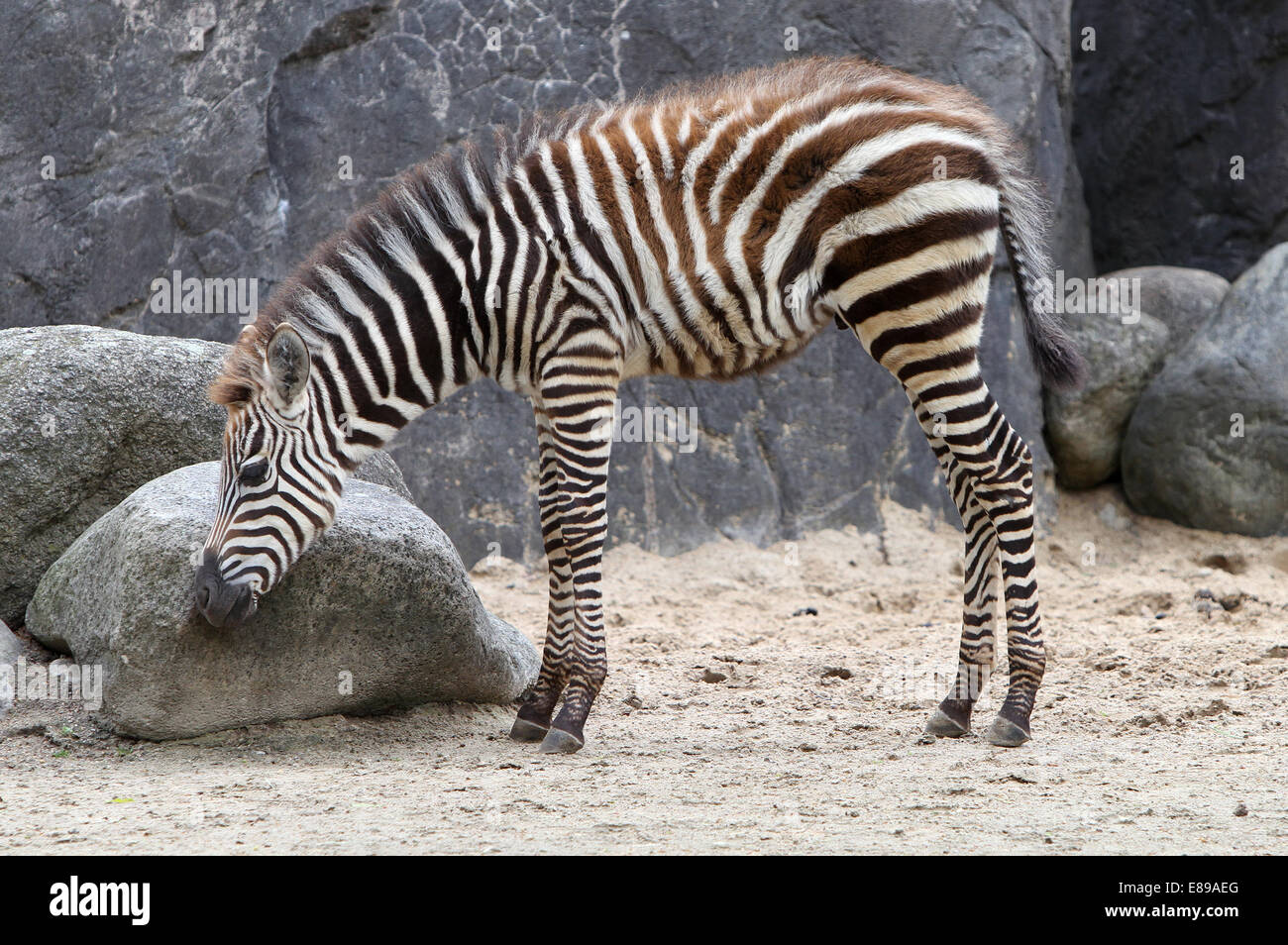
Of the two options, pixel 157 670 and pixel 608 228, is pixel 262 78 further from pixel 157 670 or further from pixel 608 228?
pixel 157 670

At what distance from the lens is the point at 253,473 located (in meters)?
4.87

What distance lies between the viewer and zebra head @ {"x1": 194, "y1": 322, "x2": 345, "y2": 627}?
4.77 meters

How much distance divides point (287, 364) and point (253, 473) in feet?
1.52

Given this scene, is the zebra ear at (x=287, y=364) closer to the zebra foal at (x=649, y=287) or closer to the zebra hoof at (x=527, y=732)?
the zebra foal at (x=649, y=287)

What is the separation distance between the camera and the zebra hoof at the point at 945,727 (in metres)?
5.53

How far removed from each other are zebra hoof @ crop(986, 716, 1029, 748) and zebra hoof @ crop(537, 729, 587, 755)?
5.98 feet

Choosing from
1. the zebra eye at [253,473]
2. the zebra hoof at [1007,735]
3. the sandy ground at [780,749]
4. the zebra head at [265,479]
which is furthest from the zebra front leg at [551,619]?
the zebra hoof at [1007,735]

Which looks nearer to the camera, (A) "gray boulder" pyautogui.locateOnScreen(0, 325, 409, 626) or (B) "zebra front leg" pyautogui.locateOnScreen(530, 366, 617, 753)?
(B) "zebra front leg" pyautogui.locateOnScreen(530, 366, 617, 753)

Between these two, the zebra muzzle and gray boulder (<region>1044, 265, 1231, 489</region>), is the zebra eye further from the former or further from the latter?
gray boulder (<region>1044, 265, 1231, 489</region>)

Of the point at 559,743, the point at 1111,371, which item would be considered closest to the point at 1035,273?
the point at 559,743

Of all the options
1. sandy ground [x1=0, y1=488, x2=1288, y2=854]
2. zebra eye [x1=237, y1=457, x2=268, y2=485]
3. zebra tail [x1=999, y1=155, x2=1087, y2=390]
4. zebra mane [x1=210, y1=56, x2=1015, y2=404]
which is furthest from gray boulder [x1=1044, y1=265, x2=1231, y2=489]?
zebra eye [x1=237, y1=457, x2=268, y2=485]

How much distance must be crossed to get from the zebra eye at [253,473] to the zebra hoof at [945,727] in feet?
10.3

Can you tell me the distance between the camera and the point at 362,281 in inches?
208

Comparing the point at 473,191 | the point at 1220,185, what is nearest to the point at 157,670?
the point at 473,191
